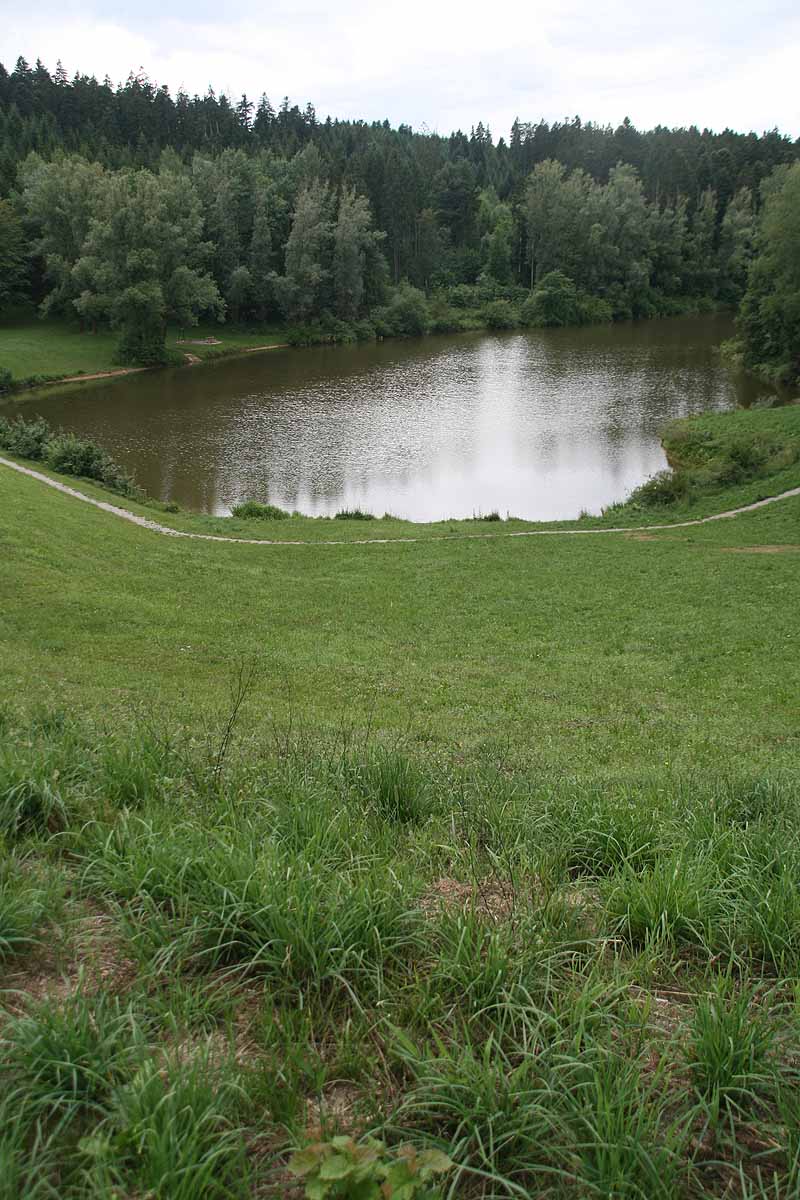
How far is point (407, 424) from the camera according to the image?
51.5 metres

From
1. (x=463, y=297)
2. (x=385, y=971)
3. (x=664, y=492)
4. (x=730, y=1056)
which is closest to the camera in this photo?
(x=730, y=1056)

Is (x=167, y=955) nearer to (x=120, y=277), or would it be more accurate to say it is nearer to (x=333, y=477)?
(x=333, y=477)

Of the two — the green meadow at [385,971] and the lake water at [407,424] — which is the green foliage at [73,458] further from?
the green meadow at [385,971]

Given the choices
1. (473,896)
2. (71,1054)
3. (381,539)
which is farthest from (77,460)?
(71,1054)

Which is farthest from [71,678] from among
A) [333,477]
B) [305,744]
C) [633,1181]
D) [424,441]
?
[424,441]

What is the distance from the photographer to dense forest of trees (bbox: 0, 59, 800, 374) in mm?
72000

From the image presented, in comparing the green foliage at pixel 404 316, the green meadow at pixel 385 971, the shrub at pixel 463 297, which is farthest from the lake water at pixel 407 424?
the green meadow at pixel 385 971

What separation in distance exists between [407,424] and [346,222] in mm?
47630

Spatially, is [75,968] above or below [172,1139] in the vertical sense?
below

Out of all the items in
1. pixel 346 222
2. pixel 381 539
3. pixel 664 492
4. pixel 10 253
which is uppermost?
pixel 346 222

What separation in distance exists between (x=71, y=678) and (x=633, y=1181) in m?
10.2

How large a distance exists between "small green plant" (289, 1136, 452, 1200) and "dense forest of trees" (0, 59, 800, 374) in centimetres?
6491

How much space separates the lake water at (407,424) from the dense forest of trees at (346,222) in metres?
9.81

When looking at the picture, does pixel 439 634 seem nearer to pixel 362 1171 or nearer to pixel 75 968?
pixel 75 968
